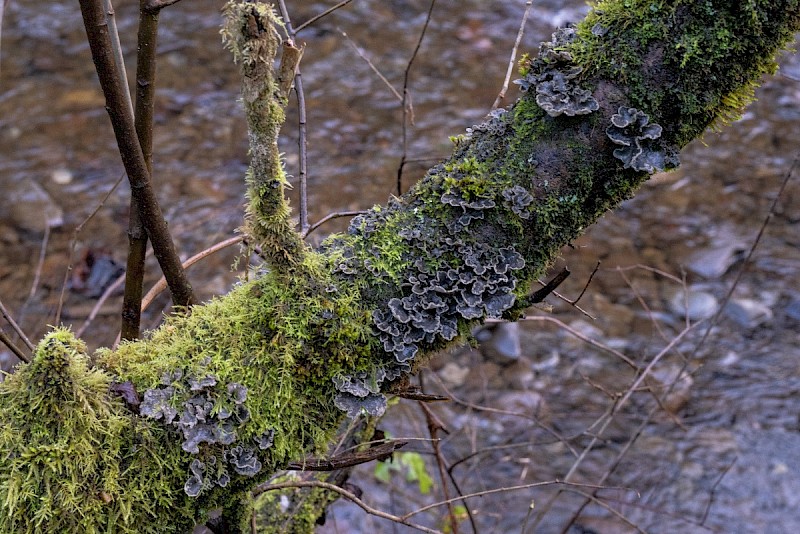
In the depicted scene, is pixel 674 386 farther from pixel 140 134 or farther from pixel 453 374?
pixel 140 134

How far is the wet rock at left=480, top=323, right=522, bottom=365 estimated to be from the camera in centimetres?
516

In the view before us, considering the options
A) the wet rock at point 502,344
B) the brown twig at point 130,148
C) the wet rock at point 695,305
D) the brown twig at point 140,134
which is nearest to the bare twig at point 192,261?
the brown twig at point 140,134

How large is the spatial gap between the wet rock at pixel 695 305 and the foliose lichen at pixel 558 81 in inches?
161

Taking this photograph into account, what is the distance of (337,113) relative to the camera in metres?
7.18

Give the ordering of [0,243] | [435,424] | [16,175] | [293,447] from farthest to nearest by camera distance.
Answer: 1. [16,175]
2. [0,243]
3. [435,424]
4. [293,447]

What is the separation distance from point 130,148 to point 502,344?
3.95 metres

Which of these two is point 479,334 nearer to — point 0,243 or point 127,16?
point 0,243

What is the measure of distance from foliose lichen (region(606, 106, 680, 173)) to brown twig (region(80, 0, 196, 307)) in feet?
4.03

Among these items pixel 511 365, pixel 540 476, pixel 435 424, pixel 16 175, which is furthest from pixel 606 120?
pixel 16 175

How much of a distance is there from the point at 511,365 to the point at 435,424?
99.0 inches

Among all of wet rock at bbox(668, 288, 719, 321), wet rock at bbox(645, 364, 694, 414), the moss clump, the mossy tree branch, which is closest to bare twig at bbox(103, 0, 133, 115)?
the mossy tree branch

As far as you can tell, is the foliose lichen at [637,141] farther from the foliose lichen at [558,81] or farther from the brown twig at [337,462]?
the brown twig at [337,462]

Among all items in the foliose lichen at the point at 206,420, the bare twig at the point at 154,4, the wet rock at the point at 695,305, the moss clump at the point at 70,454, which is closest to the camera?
the moss clump at the point at 70,454

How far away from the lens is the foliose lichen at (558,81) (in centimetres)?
162
